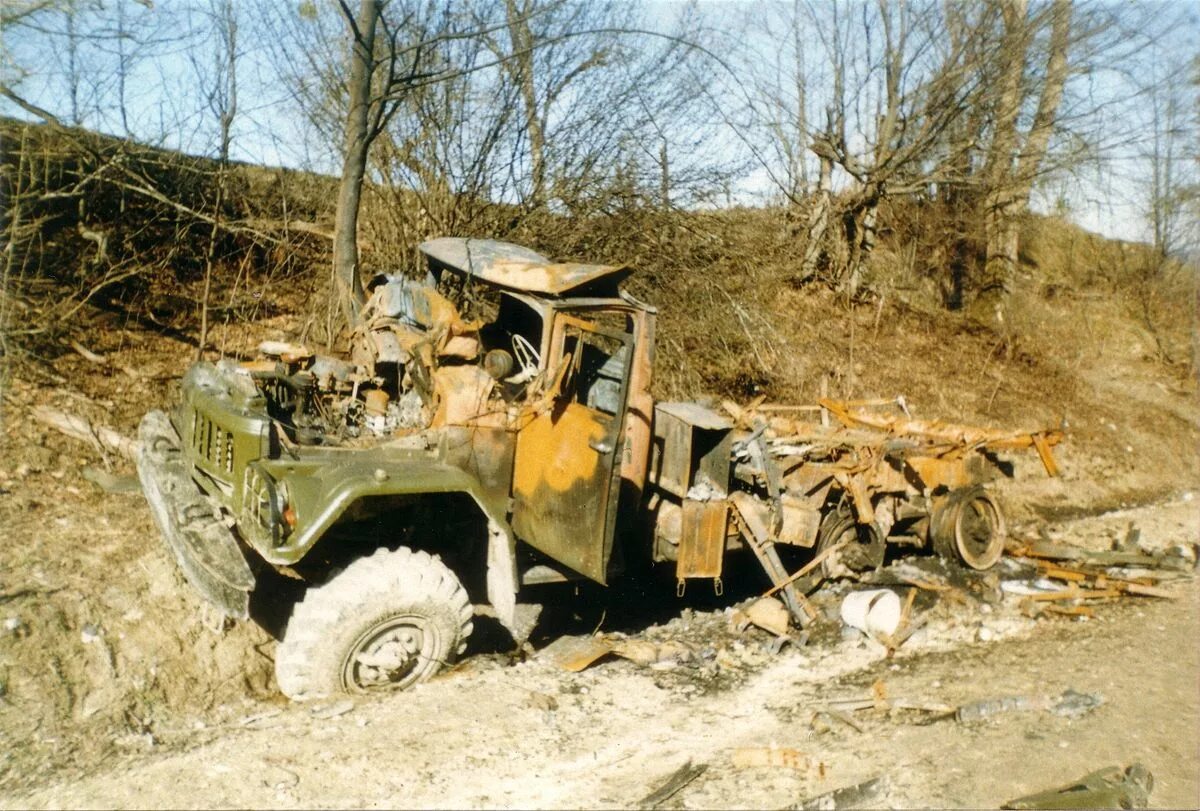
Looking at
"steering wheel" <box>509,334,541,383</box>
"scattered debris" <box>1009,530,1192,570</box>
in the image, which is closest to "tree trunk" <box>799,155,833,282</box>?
"scattered debris" <box>1009,530,1192,570</box>

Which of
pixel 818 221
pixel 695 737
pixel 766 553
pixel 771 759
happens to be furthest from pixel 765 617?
pixel 818 221

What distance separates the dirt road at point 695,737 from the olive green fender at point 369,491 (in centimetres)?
60

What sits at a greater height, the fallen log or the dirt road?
the fallen log

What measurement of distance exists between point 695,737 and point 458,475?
6.21 ft

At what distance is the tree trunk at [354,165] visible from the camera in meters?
7.14

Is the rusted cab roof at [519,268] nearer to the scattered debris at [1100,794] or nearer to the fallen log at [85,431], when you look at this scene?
the fallen log at [85,431]

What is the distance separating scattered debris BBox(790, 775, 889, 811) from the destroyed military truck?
1.78m

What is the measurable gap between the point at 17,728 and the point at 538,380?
10.2ft

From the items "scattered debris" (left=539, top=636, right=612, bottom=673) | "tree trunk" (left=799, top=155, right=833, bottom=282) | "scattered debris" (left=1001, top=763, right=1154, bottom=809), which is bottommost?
"scattered debris" (left=539, top=636, right=612, bottom=673)

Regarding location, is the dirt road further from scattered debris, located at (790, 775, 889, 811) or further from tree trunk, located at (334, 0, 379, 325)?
tree trunk, located at (334, 0, 379, 325)

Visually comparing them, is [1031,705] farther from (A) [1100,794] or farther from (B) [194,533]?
(B) [194,533]

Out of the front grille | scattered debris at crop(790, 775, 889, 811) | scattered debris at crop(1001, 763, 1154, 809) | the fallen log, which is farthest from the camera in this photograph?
the fallen log

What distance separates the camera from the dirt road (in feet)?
12.3

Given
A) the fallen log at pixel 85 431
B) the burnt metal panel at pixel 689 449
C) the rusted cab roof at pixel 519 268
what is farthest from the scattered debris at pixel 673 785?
the fallen log at pixel 85 431
